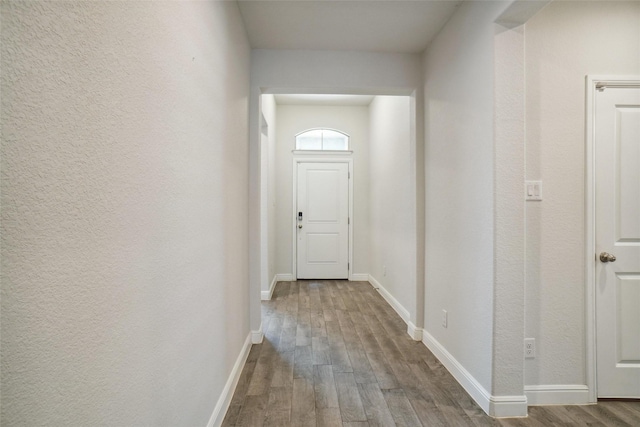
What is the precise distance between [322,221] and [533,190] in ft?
12.2

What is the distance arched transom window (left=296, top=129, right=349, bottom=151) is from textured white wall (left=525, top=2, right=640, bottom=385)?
3.59m

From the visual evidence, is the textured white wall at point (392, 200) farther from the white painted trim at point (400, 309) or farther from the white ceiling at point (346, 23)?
the white ceiling at point (346, 23)

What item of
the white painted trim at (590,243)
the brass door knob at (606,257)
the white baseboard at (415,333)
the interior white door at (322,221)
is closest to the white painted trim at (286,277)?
the interior white door at (322,221)

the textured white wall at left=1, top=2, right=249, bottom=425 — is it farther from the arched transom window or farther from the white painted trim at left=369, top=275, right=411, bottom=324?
the arched transom window

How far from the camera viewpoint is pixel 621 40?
2.00m

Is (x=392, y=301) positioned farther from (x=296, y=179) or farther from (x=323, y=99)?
(x=323, y=99)

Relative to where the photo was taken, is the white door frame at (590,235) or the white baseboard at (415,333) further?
the white baseboard at (415,333)

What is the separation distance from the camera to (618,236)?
78.4 inches

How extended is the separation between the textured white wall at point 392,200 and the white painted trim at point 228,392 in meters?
1.60

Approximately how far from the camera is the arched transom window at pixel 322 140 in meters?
5.39

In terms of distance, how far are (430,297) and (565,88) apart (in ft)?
5.90

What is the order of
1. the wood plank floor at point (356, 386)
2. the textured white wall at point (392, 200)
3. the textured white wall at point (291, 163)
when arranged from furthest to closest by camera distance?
the textured white wall at point (291, 163)
the textured white wall at point (392, 200)
the wood plank floor at point (356, 386)

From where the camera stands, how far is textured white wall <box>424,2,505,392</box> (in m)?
1.91

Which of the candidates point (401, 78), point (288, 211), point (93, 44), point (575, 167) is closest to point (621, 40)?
point (575, 167)
